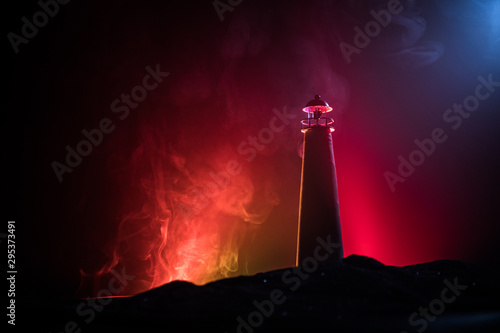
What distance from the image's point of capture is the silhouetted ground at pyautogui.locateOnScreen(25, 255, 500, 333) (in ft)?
9.69

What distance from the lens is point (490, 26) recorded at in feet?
27.9

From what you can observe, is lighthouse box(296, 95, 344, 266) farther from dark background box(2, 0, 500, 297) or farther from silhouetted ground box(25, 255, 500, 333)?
silhouetted ground box(25, 255, 500, 333)

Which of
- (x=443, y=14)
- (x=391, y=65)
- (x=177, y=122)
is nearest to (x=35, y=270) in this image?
(x=177, y=122)

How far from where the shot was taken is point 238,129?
379 inches

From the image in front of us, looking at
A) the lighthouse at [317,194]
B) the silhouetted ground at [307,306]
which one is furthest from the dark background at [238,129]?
the silhouetted ground at [307,306]

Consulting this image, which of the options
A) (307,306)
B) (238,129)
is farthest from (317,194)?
(307,306)

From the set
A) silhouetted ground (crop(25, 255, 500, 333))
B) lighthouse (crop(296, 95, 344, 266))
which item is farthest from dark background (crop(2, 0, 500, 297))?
silhouetted ground (crop(25, 255, 500, 333))

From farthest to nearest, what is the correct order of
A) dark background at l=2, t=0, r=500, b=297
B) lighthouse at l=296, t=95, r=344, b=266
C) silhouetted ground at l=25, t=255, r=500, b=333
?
dark background at l=2, t=0, r=500, b=297
lighthouse at l=296, t=95, r=344, b=266
silhouetted ground at l=25, t=255, r=500, b=333

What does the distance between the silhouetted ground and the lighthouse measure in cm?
300

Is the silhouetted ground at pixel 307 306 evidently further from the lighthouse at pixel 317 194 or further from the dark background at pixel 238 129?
the dark background at pixel 238 129

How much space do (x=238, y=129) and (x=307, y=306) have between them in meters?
6.72

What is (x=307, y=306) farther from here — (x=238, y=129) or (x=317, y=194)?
(x=238, y=129)

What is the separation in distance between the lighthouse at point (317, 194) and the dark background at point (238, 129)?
1846mm

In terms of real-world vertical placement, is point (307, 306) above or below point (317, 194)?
below
